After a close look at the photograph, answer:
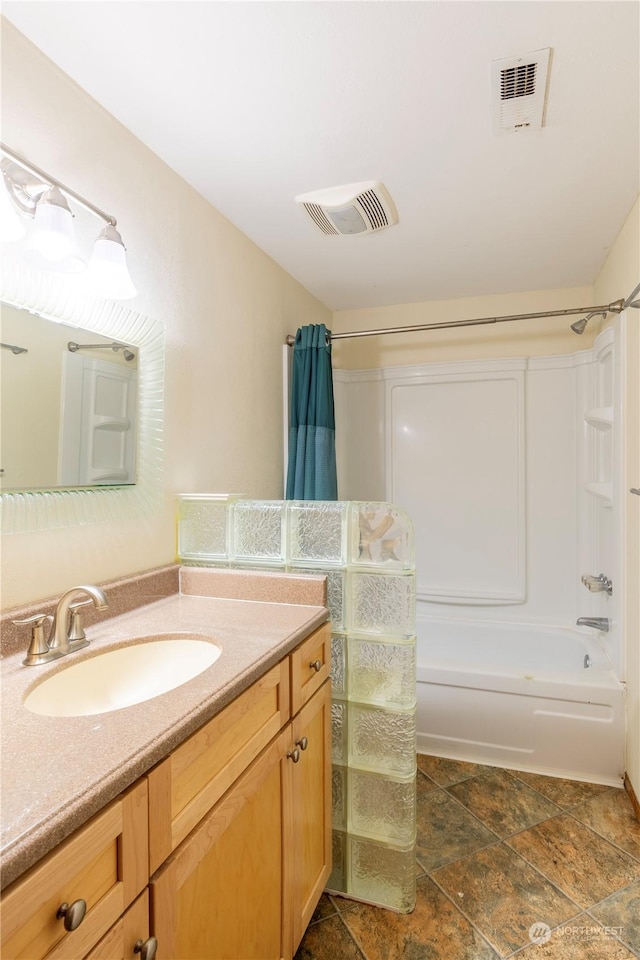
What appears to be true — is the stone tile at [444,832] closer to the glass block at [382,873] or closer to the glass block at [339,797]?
the glass block at [382,873]

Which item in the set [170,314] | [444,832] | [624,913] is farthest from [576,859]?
[170,314]

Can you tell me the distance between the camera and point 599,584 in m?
2.50

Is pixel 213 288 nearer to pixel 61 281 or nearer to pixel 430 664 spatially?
pixel 61 281

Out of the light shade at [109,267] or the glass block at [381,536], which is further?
the glass block at [381,536]

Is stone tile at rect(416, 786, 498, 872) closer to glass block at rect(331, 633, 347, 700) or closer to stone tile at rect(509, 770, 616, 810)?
stone tile at rect(509, 770, 616, 810)

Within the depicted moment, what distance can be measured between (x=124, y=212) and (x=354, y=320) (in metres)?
2.09

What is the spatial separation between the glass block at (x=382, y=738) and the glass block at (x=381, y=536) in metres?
0.44

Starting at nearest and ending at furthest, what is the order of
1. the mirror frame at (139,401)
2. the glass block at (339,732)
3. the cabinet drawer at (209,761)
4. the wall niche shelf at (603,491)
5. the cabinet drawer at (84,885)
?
the cabinet drawer at (84,885)
the cabinet drawer at (209,761)
the mirror frame at (139,401)
the glass block at (339,732)
the wall niche shelf at (603,491)

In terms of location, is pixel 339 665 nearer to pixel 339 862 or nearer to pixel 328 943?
pixel 339 862

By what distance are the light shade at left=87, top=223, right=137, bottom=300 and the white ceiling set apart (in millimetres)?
439

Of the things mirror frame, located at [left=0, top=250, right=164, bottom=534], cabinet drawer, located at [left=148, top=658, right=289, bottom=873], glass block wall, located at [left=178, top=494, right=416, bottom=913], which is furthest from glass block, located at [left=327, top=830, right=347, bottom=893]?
mirror frame, located at [left=0, top=250, right=164, bottom=534]

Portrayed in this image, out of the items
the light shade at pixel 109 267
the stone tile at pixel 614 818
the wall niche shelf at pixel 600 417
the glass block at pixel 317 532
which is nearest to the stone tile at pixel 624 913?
the stone tile at pixel 614 818

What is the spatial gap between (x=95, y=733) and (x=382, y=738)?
3.08 ft

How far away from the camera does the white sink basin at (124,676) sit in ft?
3.31
